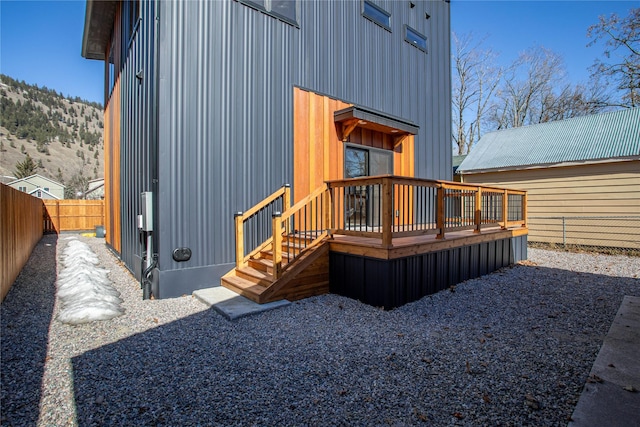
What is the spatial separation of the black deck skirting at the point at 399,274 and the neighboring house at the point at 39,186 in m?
Answer: 41.6

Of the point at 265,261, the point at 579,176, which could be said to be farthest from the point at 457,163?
the point at 265,261

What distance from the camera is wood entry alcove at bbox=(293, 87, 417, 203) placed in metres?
6.23

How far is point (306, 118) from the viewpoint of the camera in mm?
6348

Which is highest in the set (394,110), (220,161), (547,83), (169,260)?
(547,83)

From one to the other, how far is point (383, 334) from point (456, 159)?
14.6m

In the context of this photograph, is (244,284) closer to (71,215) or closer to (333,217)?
(333,217)

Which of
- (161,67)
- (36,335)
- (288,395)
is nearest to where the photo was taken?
(288,395)

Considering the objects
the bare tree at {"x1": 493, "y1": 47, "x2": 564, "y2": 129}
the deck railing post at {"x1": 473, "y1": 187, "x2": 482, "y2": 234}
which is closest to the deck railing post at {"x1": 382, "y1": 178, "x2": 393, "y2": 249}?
the deck railing post at {"x1": 473, "y1": 187, "x2": 482, "y2": 234}

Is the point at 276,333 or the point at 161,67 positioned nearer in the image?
the point at 276,333

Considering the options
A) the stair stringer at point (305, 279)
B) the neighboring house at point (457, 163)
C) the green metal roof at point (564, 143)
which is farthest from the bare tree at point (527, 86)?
the stair stringer at point (305, 279)

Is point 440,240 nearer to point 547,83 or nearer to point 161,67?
point 161,67

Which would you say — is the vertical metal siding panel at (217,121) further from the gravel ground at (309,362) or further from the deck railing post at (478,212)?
the deck railing post at (478,212)

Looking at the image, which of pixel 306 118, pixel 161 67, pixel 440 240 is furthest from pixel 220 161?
pixel 440 240

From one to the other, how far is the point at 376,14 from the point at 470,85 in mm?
16879
